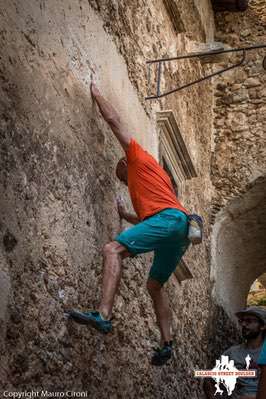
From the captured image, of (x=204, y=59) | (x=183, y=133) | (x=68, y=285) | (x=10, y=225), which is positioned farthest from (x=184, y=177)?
(x=10, y=225)

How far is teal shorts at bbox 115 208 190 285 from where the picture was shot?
454 cm

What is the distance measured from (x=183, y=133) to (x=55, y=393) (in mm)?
4538

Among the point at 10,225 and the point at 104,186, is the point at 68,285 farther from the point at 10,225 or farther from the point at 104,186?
the point at 104,186

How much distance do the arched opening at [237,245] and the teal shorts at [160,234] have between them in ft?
14.6

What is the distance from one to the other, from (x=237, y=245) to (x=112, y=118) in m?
5.37

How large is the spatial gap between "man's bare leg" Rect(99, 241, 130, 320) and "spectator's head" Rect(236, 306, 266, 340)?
3351 millimetres

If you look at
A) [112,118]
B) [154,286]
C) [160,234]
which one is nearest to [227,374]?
[154,286]

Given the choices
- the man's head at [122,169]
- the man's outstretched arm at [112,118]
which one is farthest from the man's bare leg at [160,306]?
the man's outstretched arm at [112,118]

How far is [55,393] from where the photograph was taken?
4129 mm

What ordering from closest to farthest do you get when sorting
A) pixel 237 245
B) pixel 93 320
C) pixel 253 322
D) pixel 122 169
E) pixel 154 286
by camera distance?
pixel 93 320
pixel 154 286
pixel 122 169
pixel 253 322
pixel 237 245

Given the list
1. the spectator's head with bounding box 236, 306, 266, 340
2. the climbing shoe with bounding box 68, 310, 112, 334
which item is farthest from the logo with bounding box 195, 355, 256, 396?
the climbing shoe with bounding box 68, 310, 112, 334

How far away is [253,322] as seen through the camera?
24.7 ft

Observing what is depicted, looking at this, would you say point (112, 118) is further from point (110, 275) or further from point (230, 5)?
point (230, 5)

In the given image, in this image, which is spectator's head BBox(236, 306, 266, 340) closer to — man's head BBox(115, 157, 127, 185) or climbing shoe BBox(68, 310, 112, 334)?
man's head BBox(115, 157, 127, 185)
